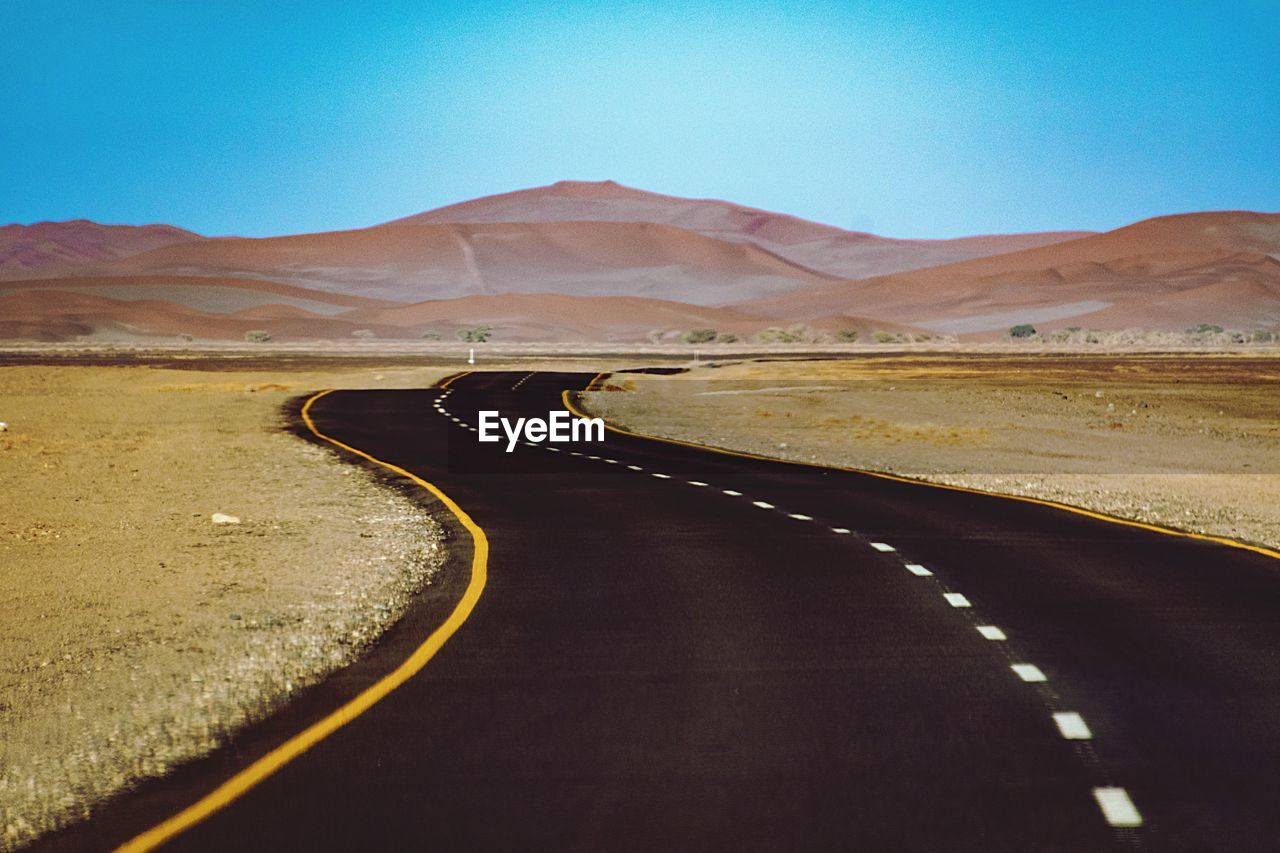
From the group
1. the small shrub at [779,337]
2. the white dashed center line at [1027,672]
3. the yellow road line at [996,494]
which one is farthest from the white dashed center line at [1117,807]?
the small shrub at [779,337]

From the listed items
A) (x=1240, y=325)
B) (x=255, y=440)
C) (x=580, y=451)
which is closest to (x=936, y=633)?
(x=580, y=451)

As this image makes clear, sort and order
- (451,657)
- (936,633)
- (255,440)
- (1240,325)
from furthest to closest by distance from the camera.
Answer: (1240,325) < (255,440) < (936,633) < (451,657)

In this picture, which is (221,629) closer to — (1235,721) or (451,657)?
(451,657)

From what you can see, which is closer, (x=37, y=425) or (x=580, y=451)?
(x=580, y=451)

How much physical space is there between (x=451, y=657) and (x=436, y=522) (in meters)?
7.66

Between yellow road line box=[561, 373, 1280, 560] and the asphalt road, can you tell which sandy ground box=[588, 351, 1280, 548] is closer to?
yellow road line box=[561, 373, 1280, 560]

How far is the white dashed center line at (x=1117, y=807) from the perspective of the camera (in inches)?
245

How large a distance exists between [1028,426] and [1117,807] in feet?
109

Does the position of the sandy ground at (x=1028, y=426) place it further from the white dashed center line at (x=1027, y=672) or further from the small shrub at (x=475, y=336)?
the small shrub at (x=475, y=336)

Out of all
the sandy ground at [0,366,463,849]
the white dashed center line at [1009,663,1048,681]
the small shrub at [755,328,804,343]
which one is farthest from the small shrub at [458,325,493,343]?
the white dashed center line at [1009,663,1048,681]

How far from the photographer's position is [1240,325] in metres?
191

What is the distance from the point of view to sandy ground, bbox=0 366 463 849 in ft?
25.1

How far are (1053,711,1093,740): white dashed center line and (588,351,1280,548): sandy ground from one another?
30.0 ft

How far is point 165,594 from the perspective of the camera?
40.5 feet
